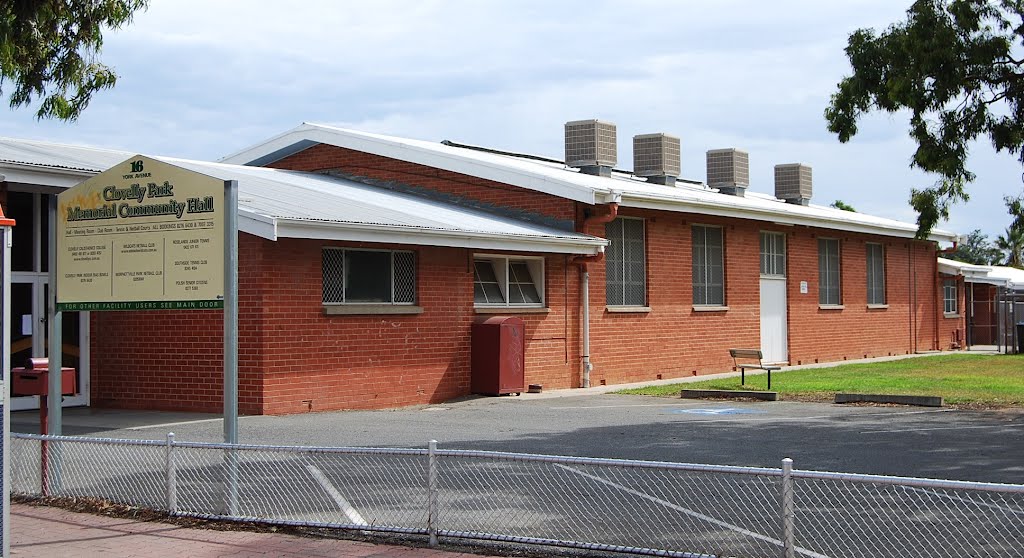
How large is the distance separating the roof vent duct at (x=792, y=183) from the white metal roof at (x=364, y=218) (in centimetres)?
1527

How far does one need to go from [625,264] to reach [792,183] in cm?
1379

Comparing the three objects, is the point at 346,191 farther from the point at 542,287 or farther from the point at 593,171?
the point at 593,171

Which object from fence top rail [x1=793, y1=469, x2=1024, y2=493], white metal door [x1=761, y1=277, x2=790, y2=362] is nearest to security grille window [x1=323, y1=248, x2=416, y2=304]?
fence top rail [x1=793, y1=469, x2=1024, y2=493]

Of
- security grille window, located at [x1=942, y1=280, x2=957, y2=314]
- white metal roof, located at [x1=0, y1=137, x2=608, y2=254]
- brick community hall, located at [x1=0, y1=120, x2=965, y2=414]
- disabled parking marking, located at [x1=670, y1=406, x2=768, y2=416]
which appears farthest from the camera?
security grille window, located at [x1=942, y1=280, x2=957, y2=314]

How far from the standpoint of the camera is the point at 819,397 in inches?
733

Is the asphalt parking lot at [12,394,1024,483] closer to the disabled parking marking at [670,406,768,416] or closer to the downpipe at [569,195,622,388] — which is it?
the disabled parking marking at [670,406,768,416]

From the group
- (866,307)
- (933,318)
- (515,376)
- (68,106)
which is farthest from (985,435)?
(933,318)

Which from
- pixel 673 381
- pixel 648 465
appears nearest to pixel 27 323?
pixel 673 381

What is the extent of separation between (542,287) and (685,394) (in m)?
3.28

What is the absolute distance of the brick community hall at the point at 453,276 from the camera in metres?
16.3

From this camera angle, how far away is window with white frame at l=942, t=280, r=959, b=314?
37.1 meters

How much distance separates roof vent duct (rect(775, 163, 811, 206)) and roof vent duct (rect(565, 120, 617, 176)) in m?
9.98

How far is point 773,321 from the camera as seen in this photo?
2759 centimetres

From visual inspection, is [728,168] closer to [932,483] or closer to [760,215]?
[760,215]
